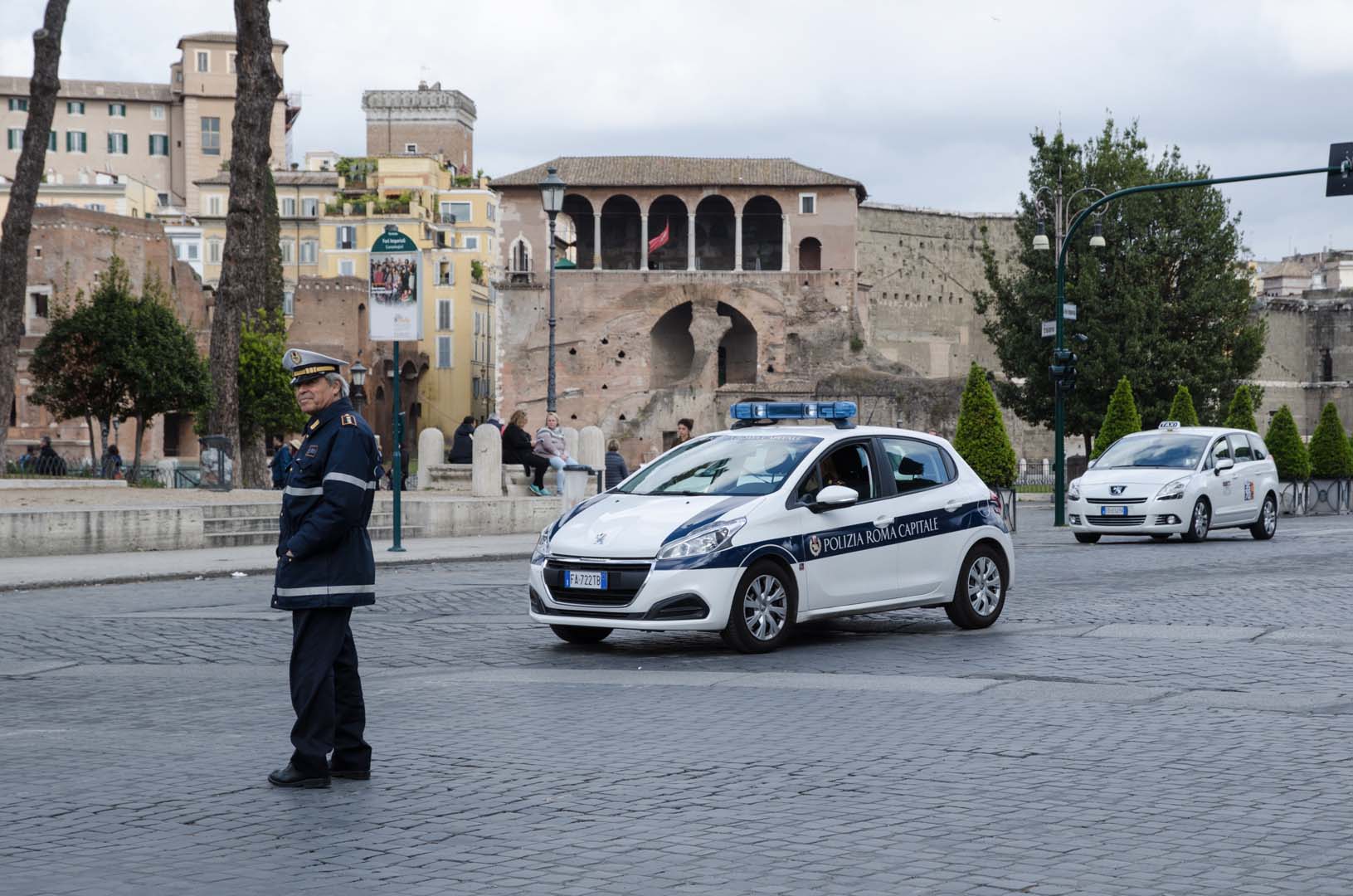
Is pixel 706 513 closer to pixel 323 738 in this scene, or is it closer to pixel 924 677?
pixel 924 677

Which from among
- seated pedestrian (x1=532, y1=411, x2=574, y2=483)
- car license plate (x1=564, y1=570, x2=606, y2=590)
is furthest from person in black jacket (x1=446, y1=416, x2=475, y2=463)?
car license plate (x1=564, y1=570, x2=606, y2=590)

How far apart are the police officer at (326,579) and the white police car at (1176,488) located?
61.5 feet

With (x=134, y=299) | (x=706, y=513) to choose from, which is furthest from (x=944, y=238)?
(x=706, y=513)

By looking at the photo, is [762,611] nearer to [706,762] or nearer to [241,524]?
[706,762]

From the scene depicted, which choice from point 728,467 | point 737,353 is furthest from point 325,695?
point 737,353

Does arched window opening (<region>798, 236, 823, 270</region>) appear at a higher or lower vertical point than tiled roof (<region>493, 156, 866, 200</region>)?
lower

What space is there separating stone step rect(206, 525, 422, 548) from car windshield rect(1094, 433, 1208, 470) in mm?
10622

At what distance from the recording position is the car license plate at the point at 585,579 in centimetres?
1155

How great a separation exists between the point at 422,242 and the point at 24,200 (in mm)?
70290

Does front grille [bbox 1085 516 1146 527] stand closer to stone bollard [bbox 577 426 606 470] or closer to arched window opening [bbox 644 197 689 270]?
stone bollard [bbox 577 426 606 470]

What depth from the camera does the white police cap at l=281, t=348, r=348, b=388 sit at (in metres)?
7.57

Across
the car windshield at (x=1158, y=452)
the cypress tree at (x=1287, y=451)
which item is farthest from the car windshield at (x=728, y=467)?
the cypress tree at (x=1287, y=451)

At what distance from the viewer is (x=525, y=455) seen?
100 ft

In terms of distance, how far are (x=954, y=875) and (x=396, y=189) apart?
3988 inches
